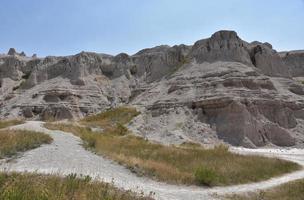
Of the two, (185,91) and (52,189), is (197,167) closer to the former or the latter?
(52,189)

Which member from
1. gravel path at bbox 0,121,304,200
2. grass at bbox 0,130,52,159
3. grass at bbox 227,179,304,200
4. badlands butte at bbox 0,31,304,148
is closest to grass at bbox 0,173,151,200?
gravel path at bbox 0,121,304,200

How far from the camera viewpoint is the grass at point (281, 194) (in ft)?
47.1

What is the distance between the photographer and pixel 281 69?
58969mm

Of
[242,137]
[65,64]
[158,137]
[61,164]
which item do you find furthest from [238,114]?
[65,64]

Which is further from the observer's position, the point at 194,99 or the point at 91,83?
the point at 91,83

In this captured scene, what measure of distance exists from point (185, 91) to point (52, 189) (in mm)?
43943

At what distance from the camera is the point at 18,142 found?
1752 cm

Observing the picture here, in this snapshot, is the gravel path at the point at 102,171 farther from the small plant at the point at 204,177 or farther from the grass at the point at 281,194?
the grass at the point at 281,194

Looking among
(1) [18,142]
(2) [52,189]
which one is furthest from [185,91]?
(2) [52,189]

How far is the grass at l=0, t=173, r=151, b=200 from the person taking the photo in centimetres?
707

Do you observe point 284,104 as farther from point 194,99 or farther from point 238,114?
point 194,99

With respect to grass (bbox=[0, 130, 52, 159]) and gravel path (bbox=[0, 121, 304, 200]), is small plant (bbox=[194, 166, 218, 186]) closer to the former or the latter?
gravel path (bbox=[0, 121, 304, 200])

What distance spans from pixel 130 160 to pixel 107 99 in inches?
2296

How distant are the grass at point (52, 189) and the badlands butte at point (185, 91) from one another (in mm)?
30620
